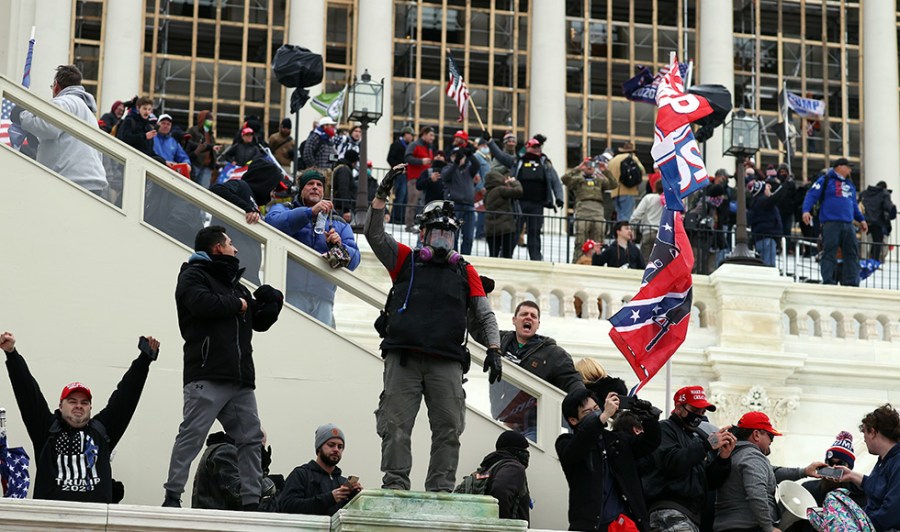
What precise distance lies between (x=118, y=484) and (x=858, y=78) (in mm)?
33819

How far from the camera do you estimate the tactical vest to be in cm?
1034

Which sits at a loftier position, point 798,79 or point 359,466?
point 798,79

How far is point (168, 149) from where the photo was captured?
802 inches

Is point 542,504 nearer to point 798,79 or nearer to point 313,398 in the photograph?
point 313,398

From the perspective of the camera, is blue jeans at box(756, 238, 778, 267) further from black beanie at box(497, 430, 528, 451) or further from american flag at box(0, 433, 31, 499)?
american flag at box(0, 433, 31, 499)

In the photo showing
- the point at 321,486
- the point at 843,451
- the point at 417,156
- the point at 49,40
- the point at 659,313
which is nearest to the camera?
the point at 321,486

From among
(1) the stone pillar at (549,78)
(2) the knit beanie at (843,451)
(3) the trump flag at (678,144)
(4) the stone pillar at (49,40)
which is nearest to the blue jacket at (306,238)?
(3) the trump flag at (678,144)

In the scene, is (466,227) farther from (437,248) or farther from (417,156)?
(437,248)

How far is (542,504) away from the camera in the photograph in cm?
1276

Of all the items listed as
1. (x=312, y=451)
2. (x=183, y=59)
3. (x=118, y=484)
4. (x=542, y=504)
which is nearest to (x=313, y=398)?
(x=312, y=451)

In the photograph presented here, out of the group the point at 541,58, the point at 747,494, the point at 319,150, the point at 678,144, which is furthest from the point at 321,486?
the point at 541,58

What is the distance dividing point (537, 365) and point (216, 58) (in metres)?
27.6

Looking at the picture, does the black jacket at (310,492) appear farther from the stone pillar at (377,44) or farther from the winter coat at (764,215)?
the stone pillar at (377,44)

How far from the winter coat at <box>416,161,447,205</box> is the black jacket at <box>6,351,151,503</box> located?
12196 mm
